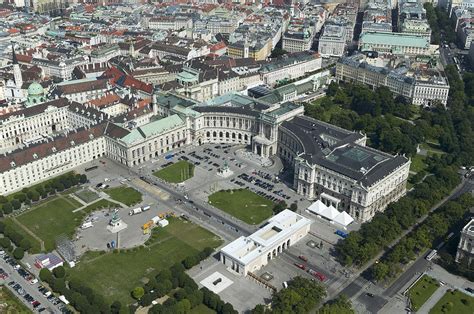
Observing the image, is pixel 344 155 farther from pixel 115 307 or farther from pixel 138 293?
pixel 115 307

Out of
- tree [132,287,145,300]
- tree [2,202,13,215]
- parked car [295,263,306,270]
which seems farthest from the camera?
tree [2,202,13,215]

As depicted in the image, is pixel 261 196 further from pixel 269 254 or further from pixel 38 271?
pixel 38 271

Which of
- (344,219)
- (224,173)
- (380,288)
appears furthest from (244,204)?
(380,288)

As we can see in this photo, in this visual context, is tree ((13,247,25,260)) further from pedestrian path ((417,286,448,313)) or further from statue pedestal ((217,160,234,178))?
pedestrian path ((417,286,448,313))

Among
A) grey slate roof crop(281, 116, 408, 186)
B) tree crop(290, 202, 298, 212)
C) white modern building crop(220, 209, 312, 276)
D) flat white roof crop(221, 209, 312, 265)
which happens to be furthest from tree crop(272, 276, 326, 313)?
grey slate roof crop(281, 116, 408, 186)

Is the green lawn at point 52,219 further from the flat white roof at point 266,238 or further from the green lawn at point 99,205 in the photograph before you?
the flat white roof at point 266,238

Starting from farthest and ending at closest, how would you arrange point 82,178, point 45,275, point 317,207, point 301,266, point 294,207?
point 82,178 < point 294,207 < point 317,207 < point 301,266 < point 45,275
